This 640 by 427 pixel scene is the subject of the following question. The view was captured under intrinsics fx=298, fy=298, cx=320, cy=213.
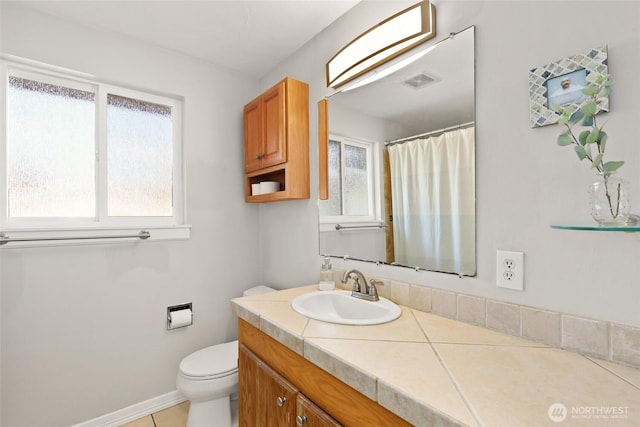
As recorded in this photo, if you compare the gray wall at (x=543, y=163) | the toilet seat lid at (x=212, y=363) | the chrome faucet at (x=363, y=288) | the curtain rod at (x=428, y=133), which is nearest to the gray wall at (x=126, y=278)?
the toilet seat lid at (x=212, y=363)

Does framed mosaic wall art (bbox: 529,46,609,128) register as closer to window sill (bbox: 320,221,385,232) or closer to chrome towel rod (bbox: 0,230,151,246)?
window sill (bbox: 320,221,385,232)

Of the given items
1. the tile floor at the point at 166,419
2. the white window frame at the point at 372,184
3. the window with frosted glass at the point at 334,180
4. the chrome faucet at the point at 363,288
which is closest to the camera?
the chrome faucet at the point at 363,288

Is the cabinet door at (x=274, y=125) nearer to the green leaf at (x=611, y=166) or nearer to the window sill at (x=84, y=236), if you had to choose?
the window sill at (x=84, y=236)

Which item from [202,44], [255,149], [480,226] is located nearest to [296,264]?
[255,149]

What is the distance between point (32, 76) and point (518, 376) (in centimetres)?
262

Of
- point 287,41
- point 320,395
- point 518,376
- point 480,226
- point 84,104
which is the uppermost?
point 287,41

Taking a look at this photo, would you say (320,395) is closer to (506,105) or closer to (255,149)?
(506,105)

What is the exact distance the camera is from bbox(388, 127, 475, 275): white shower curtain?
3.71 ft

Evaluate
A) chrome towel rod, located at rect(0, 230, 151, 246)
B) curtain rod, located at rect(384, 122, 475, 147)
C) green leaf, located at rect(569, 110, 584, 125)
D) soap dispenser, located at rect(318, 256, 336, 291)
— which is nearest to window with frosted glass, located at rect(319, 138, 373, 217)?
curtain rod, located at rect(384, 122, 475, 147)

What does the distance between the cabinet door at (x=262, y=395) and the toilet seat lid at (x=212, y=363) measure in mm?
329

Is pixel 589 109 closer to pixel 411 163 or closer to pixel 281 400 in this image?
pixel 411 163

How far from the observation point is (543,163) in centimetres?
94

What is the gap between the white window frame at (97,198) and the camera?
1.60 metres

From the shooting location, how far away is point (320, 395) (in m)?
0.93
